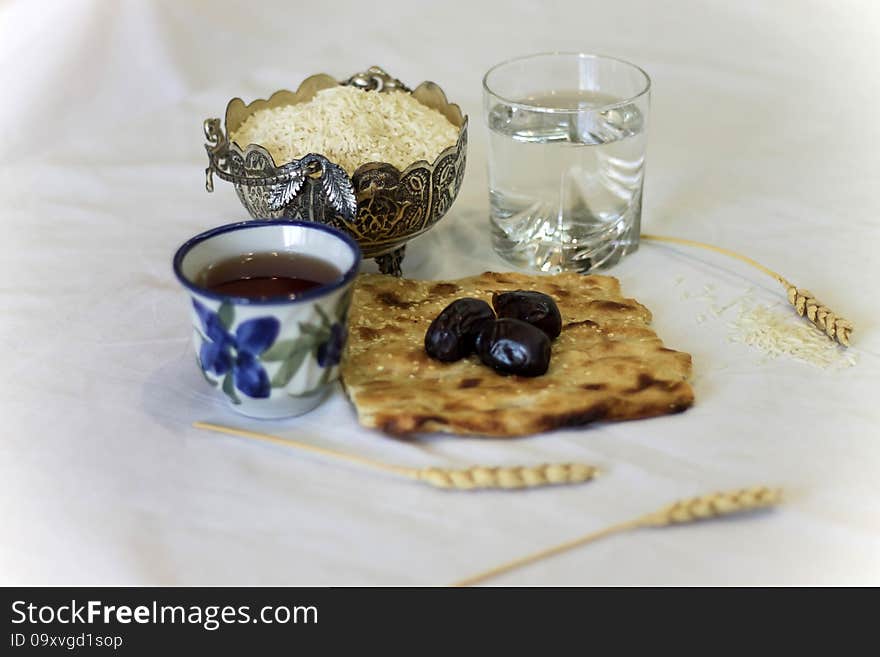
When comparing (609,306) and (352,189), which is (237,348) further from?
(609,306)

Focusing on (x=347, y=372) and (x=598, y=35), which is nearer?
(x=347, y=372)

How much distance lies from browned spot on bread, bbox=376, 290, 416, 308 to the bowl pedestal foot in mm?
79

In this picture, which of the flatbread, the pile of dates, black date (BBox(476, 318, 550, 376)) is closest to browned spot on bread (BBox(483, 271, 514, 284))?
the flatbread

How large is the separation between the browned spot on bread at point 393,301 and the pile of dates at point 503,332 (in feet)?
0.32

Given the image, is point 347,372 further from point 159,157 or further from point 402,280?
point 159,157

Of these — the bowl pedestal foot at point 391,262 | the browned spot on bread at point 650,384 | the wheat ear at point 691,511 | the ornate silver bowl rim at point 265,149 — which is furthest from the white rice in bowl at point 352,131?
the wheat ear at point 691,511

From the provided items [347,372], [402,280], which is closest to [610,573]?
[347,372]

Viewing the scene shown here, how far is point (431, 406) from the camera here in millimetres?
1284

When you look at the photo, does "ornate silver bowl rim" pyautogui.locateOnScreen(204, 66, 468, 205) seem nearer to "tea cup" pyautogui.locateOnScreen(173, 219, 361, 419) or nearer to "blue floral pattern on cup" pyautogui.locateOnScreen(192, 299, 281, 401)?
"tea cup" pyautogui.locateOnScreen(173, 219, 361, 419)

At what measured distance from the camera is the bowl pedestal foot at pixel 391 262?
5.25 feet

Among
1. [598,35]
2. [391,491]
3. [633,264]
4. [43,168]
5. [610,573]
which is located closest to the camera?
[610,573]

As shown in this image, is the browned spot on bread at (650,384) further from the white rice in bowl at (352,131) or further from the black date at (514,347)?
the white rice in bowl at (352,131)

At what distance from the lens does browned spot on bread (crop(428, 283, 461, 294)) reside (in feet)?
5.11

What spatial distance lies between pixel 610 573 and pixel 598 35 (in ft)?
5.28
